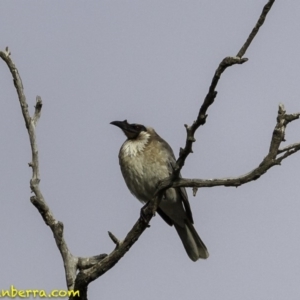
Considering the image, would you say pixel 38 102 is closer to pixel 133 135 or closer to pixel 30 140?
pixel 30 140

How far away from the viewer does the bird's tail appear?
10.6 m

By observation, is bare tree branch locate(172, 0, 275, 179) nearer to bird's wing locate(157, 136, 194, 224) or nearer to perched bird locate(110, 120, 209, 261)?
perched bird locate(110, 120, 209, 261)

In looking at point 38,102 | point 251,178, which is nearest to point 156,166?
point 38,102

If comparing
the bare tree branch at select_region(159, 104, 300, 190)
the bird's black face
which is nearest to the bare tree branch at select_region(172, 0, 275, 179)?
the bare tree branch at select_region(159, 104, 300, 190)

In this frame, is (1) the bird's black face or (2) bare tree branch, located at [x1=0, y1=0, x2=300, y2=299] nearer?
(2) bare tree branch, located at [x1=0, y1=0, x2=300, y2=299]

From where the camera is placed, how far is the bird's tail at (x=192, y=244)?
34.9 ft

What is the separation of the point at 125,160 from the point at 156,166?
483 millimetres

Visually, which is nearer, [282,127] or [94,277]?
[282,127]

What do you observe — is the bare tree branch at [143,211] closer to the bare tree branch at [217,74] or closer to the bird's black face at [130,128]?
the bare tree branch at [217,74]

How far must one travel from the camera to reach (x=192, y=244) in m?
10.7

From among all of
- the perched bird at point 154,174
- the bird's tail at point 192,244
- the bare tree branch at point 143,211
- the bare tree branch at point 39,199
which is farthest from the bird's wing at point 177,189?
the bare tree branch at point 39,199

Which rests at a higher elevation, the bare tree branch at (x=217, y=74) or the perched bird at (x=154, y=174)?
the perched bird at (x=154, y=174)

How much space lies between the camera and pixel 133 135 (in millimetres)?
10492

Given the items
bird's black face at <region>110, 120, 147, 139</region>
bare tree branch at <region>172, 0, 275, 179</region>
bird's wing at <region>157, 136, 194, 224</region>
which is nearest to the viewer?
bare tree branch at <region>172, 0, 275, 179</region>
